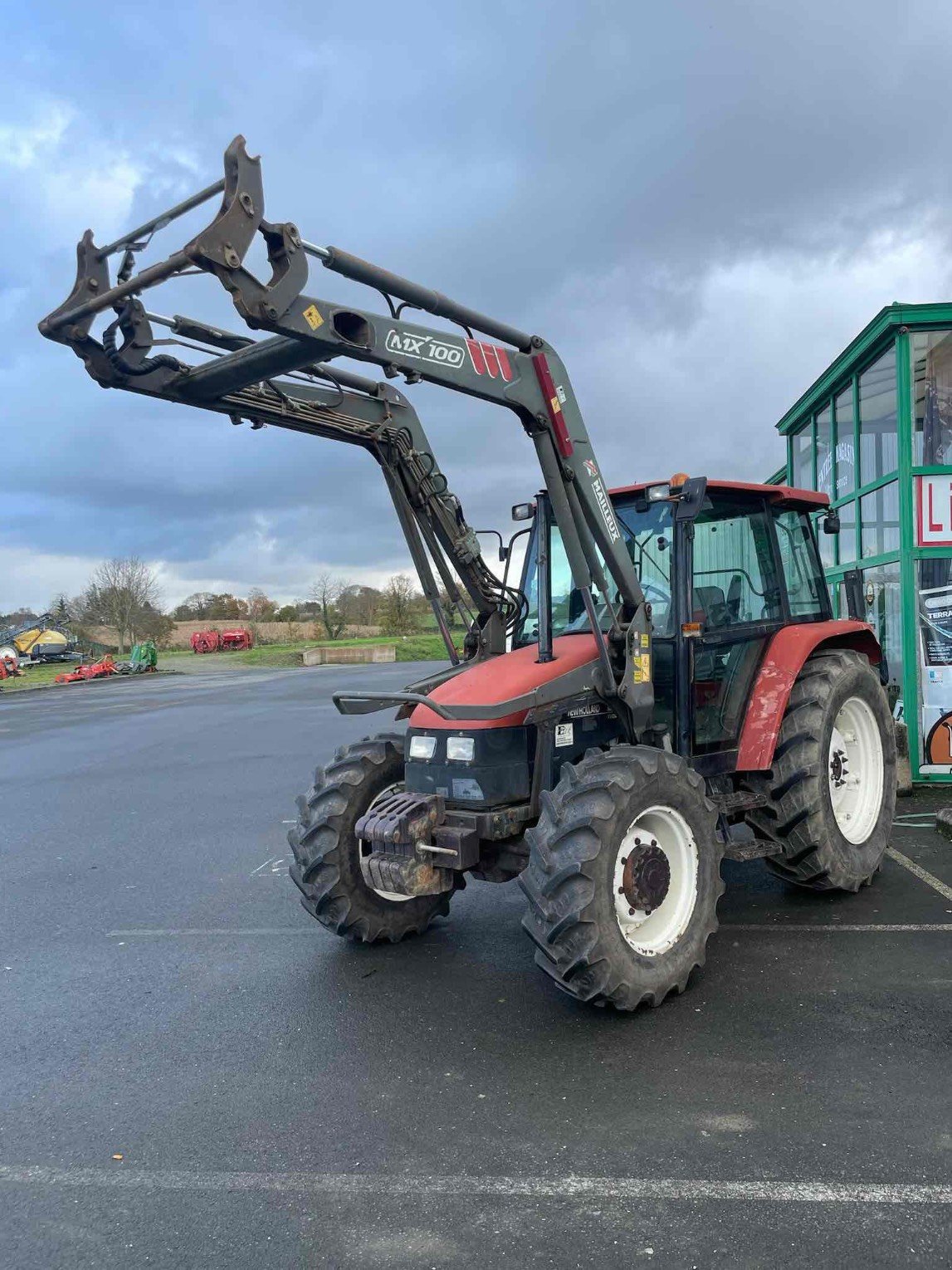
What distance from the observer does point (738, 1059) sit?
382 cm

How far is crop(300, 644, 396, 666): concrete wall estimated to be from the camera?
1839 inches

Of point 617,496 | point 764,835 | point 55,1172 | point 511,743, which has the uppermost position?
point 617,496

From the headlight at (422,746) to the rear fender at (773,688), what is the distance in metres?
1.85

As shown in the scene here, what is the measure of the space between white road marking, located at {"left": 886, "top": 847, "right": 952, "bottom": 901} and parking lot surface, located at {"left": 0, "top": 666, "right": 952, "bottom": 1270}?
0.12ft

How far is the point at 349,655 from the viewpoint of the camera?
48.0m

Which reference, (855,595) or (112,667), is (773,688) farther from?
(112,667)

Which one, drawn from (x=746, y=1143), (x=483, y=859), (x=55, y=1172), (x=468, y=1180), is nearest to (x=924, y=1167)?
(x=746, y=1143)

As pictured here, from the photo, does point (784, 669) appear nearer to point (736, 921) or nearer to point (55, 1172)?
point (736, 921)

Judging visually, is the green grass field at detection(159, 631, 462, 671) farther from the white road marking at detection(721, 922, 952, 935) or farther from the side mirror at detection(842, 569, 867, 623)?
the white road marking at detection(721, 922, 952, 935)

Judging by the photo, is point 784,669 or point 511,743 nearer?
point 511,743

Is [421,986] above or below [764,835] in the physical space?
below

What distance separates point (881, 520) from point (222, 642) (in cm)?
5549

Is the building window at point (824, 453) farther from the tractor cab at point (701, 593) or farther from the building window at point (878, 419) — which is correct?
the tractor cab at point (701, 593)

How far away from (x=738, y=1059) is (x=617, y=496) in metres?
3.13
